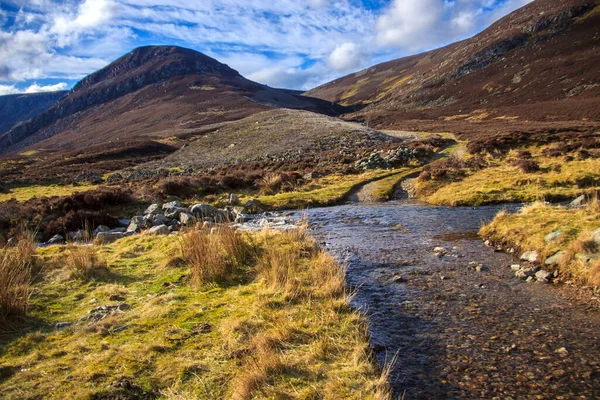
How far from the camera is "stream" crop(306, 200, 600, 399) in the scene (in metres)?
5.55

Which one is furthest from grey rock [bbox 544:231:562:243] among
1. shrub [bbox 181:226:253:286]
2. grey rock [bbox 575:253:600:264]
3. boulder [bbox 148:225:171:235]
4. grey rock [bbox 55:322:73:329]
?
boulder [bbox 148:225:171:235]

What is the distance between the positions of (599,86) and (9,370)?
99.0 m

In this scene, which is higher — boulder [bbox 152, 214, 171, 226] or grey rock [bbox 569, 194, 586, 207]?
boulder [bbox 152, 214, 171, 226]

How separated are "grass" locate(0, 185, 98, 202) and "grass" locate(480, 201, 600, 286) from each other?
115ft

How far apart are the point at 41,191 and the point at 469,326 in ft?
141

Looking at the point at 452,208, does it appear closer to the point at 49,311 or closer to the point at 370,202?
the point at 370,202

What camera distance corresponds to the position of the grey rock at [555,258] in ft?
31.4

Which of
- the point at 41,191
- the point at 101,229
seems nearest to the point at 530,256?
the point at 101,229

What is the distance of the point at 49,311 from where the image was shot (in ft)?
27.1

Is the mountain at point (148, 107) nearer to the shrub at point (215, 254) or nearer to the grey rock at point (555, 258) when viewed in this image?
the shrub at point (215, 254)

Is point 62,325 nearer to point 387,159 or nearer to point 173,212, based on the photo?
point 173,212

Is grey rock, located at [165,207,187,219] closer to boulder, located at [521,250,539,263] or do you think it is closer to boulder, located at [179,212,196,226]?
boulder, located at [179,212,196,226]

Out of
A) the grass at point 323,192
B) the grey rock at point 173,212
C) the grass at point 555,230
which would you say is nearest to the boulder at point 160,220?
the grey rock at point 173,212

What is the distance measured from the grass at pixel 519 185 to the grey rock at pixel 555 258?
1017cm
